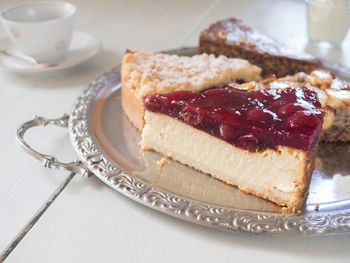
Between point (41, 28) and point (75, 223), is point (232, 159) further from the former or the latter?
point (41, 28)

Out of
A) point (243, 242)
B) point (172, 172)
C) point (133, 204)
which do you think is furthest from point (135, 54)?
point (243, 242)

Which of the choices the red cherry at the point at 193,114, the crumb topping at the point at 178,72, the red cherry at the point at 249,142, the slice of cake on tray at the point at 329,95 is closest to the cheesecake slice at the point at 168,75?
the crumb topping at the point at 178,72

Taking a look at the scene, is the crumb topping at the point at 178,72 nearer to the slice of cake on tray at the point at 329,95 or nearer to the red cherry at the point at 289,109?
the slice of cake on tray at the point at 329,95

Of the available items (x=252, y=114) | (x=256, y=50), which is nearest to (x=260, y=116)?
(x=252, y=114)

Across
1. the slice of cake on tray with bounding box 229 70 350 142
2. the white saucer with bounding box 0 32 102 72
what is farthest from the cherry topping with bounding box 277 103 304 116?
the white saucer with bounding box 0 32 102 72

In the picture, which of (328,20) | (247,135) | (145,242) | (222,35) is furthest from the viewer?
(328,20)

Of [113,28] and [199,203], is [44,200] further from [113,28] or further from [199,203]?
[113,28]

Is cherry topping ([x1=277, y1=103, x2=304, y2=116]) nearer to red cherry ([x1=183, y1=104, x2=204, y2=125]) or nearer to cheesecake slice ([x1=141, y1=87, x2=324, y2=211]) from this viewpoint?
cheesecake slice ([x1=141, y1=87, x2=324, y2=211])
